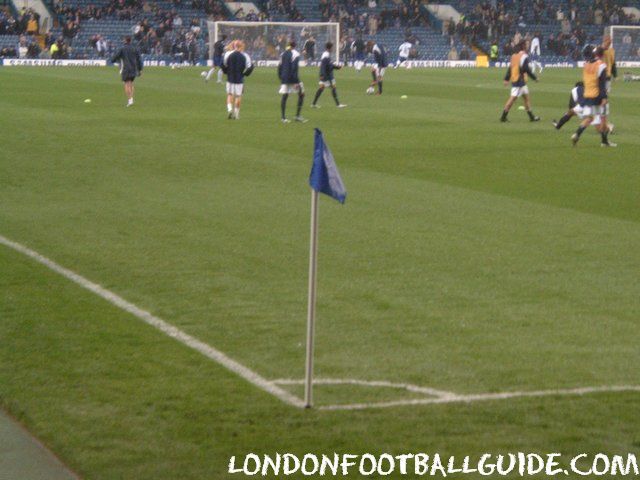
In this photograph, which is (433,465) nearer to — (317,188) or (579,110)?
(317,188)

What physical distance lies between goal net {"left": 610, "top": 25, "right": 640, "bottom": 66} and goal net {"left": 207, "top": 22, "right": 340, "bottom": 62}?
14.4 m

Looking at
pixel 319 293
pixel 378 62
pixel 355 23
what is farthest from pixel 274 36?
pixel 319 293

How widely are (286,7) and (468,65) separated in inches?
435

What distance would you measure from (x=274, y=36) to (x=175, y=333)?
167 feet

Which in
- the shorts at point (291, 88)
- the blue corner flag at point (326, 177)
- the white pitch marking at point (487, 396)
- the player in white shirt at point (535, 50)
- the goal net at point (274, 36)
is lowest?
the player in white shirt at point (535, 50)

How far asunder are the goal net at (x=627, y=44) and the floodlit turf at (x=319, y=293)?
137 ft

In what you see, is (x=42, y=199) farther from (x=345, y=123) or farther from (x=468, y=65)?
(x=468, y=65)

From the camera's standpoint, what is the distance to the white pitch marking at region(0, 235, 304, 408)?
26.7 feet

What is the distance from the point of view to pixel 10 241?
1390cm

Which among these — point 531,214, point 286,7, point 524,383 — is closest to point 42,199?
point 531,214

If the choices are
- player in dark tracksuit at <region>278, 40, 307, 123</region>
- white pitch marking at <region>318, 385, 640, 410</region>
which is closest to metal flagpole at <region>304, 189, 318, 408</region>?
white pitch marking at <region>318, 385, 640, 410</region>

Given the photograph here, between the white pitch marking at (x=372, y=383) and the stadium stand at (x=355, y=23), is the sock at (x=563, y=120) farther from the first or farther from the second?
the stadium stand at (x=355, y=23)

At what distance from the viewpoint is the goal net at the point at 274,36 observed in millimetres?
59031

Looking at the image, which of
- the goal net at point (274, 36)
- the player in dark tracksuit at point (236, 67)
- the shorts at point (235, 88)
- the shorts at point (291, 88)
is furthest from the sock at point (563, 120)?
the goal net at point (274, 36)
